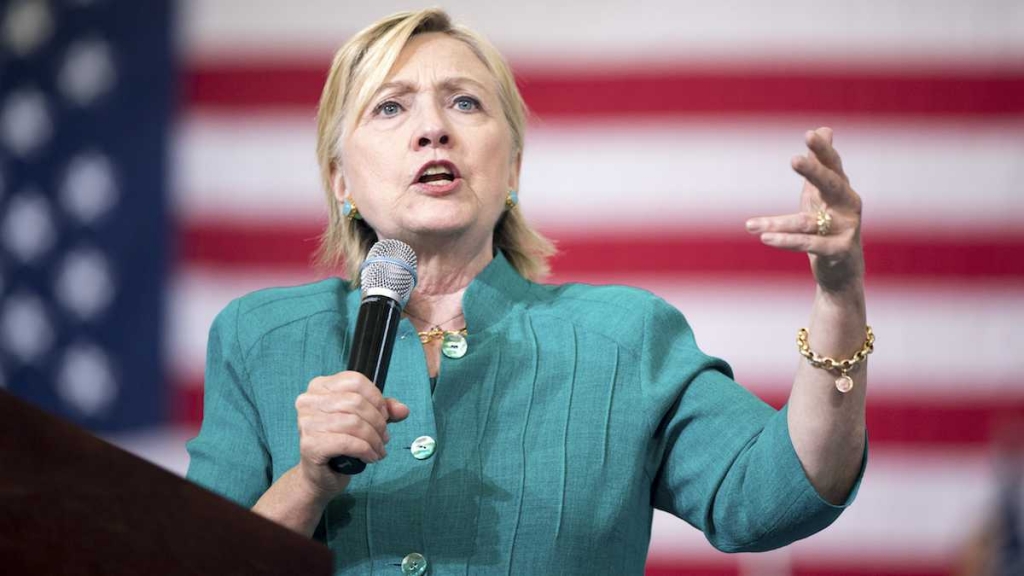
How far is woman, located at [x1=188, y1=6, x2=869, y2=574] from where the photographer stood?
120 centimetres

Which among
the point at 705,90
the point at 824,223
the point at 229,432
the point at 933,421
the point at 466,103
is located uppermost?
the point at 705,90

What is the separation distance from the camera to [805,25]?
3.35 meters

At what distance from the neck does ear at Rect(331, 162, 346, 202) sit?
19 centimetres

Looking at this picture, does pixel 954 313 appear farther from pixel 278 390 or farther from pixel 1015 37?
pixel 278 390

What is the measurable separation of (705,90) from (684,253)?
0.47 meters

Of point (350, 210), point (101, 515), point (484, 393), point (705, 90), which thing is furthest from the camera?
point (705, 90)

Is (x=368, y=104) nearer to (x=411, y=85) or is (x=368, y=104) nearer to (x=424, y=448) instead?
(x=411, y=85)

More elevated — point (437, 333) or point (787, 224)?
point (787, 224)

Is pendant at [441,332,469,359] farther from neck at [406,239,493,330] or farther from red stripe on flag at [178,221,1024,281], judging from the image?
red stripe on flag at [178,221,1024,281]

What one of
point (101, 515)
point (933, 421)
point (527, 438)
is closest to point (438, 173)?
point (527, 438)

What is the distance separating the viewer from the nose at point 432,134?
4.95ft

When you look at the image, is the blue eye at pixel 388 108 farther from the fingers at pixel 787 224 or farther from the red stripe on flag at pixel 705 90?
the red stripe on flag at pixel 705 90

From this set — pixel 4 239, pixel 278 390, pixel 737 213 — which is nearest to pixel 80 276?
pixel 4 239

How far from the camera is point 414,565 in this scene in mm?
1271
